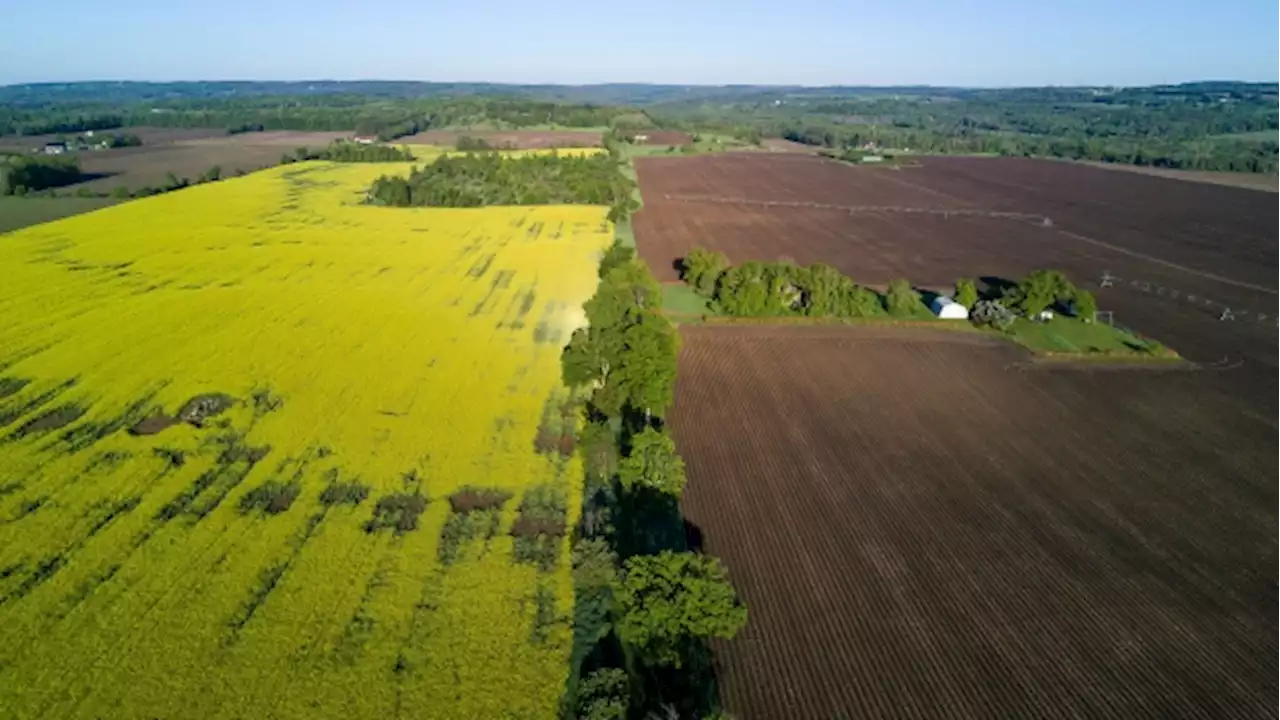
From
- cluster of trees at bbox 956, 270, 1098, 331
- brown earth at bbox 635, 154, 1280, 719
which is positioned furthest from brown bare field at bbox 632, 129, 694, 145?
cluster of trees at bbox 956, 270, 1098, 331

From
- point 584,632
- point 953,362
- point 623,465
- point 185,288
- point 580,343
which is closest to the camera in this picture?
point 584,632

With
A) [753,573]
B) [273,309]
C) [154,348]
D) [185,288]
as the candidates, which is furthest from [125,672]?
[185,288]

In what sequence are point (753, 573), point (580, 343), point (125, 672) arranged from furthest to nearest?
1. point (580, 343)
2. point (753, 573)
3. point (125, 672)

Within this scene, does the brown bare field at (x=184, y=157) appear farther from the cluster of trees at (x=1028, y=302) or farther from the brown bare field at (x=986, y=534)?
the brown bare field at (x=986, y=534)

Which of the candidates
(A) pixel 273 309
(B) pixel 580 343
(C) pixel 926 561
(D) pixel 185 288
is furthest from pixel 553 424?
(D) pixel 185 288

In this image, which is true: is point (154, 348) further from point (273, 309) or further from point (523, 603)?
point (523, 603)

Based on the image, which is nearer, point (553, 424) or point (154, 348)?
point (553, 424)
